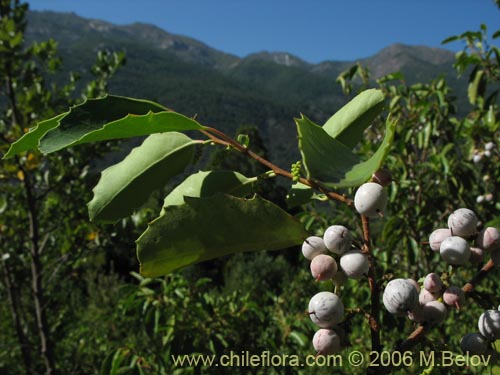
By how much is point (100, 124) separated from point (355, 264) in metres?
0.38

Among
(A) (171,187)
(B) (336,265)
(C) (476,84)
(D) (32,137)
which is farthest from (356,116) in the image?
(C) (476,84)

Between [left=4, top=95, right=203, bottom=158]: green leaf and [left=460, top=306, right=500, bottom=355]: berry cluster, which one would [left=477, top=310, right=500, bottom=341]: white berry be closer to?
[left=460, top=306, right=500, bottom=355]: berry cluster

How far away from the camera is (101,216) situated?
0.63 metres

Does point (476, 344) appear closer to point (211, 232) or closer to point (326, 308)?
point (326, 308)

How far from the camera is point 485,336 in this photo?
592 mm

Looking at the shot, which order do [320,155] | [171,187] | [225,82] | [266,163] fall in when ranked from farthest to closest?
[225,82], [171,187], [266,163], [320,155]

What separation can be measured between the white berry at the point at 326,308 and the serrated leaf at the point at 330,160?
0.15m

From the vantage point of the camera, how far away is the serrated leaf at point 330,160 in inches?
20.3

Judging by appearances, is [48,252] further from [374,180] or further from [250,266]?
[250,266]

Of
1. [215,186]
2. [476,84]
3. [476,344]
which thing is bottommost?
[476,344]

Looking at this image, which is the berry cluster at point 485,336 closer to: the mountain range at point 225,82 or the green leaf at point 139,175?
the green leaf at point 139,175

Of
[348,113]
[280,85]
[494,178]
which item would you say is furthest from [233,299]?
[280,85]

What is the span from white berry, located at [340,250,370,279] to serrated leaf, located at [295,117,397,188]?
0.33 ft

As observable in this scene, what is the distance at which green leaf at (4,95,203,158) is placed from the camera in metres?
0.57
